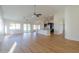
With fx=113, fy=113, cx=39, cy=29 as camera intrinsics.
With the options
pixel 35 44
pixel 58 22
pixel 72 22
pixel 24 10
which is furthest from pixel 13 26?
pixel 72 22

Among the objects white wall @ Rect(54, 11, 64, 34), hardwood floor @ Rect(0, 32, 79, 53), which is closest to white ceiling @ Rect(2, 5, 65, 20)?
white wall @ Rect(54, 11, 64, 34)

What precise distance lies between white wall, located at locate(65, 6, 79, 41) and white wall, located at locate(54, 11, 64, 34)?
97mm

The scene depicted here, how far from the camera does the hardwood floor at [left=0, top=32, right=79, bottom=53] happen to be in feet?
7.00

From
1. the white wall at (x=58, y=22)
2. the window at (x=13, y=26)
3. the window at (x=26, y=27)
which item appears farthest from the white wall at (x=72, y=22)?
the window at (x=13, y=26)

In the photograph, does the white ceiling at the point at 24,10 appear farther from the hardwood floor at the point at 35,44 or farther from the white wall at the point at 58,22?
the hardwood floor at the point at 35,44

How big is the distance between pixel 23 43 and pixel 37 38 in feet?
0.98

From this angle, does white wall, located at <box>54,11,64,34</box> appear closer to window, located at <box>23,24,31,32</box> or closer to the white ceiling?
the white ceiling

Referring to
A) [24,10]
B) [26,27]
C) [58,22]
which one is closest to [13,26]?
[26,27]

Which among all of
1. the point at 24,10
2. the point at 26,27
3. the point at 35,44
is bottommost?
the point at 35,44

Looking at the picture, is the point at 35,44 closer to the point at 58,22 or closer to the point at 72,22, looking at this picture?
the point at 58,22

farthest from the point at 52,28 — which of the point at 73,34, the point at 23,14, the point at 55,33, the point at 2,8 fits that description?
the point at 2,8

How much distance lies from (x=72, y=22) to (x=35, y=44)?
0.84 metres

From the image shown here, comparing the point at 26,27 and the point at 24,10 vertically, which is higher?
the point at 24,10

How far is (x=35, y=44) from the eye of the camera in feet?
7.26
